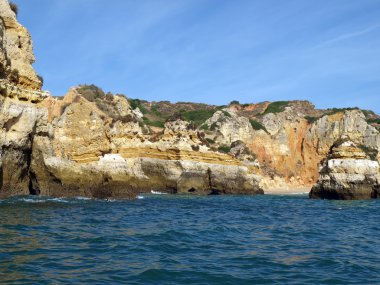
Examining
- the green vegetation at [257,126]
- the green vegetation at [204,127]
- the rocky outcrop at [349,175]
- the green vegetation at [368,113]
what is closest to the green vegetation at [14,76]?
the rocky outcrop at [349,175]

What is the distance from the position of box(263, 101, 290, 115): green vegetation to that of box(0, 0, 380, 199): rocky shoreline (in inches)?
17.6

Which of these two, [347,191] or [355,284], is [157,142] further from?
[355,284]

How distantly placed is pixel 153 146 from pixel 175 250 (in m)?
37.9

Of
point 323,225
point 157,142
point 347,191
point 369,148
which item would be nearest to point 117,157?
point 157,142

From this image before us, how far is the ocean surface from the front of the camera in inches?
344

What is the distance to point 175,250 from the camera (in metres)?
11.5

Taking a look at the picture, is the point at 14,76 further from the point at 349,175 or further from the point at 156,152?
the point at 349,175

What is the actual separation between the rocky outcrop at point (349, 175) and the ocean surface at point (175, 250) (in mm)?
20320

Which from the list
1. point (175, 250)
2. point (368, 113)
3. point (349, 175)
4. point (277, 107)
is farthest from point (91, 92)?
point (368, 113)

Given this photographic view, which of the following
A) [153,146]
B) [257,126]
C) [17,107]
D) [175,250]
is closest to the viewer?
[175,250]

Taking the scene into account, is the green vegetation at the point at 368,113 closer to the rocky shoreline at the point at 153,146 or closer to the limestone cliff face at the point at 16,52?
the rocky shoreline at the point at 153,146

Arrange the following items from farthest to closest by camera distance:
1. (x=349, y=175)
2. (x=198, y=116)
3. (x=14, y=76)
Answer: (x=198, y=116) → (x=349, y=175) → (x=14, y=76)

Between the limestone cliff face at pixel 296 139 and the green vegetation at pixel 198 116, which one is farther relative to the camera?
the green vegetation at pixel 198 116

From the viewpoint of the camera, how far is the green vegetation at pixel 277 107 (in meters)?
86.7
